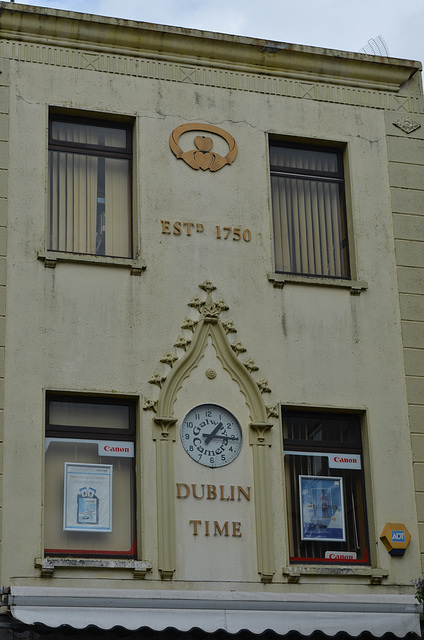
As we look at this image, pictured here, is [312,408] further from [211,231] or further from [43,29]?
[43,29]

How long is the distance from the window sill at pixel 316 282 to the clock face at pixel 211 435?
7.24ft

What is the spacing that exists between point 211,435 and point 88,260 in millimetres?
3045

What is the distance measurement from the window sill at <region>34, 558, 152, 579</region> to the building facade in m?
Result: 0.03

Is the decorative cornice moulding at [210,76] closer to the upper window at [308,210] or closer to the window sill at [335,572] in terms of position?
the upper window at [308,210]

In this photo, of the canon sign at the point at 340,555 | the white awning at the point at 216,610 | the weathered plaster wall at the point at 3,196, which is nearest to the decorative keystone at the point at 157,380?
the weathered plaster wall at the point at 3,196

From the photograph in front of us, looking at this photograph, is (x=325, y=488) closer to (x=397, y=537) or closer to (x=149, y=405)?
(x=397, y=537)

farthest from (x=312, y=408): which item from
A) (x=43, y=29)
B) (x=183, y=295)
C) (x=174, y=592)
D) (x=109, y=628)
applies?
(x=43, y=29)

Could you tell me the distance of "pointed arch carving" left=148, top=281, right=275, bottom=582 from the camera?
55.9 ft

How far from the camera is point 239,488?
690 inches

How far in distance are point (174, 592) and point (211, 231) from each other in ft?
18.0

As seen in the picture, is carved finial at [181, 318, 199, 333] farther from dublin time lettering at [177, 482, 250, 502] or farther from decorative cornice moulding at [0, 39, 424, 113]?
decorative cornice moulding at [0, 39, 424, 113]

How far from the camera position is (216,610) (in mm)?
16188

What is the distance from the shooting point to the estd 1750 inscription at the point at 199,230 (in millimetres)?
18625

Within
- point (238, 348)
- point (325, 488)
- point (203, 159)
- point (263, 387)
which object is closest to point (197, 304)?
point (238, 348)
